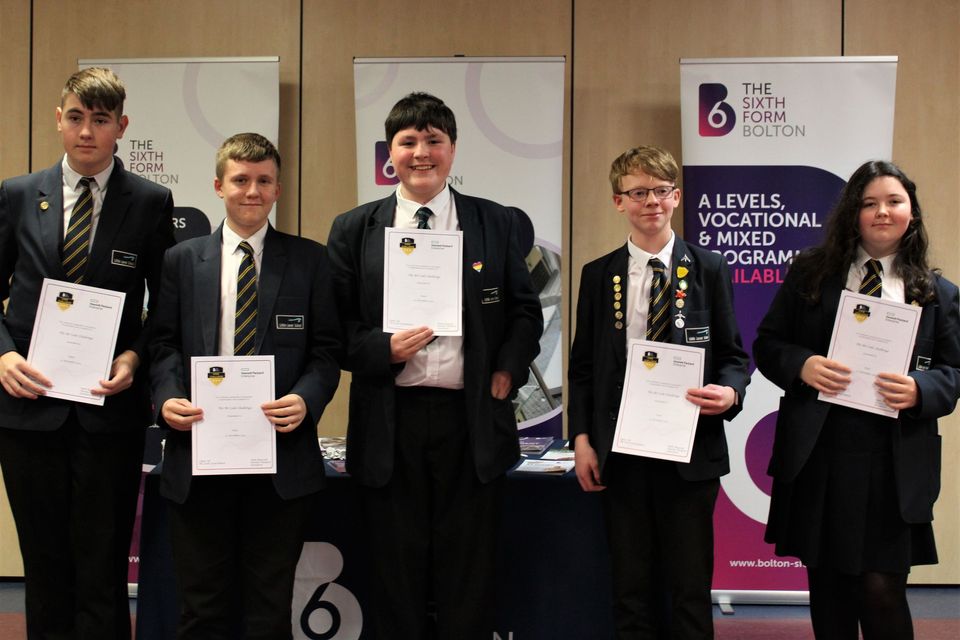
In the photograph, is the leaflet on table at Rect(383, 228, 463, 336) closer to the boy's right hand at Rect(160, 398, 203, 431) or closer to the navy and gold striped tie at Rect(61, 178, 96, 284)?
the boy's right hand at Rect(160, 398, 203, 431)

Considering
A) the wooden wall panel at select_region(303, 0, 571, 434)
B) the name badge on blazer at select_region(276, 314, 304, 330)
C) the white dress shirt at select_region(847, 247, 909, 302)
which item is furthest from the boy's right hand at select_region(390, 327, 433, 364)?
the wooden wall panel at select_region(303, 0, 571, 434)

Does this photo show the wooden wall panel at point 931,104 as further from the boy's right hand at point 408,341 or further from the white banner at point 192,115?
the boy's right hand at point 408,341

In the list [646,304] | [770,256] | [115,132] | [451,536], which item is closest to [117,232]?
[115,132]

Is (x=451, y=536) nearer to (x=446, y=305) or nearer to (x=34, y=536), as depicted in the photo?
(x=446, y=305)

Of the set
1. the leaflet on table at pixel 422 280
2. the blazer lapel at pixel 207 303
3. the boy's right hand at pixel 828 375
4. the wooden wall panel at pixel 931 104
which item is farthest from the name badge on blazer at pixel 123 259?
the wooden wall panel at pixel 931 104

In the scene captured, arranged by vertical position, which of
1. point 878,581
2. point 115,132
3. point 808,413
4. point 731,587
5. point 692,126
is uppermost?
point 692,126

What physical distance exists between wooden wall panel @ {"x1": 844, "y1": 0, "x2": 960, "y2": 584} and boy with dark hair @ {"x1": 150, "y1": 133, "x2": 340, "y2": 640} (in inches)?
147

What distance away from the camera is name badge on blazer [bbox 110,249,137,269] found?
2.72 m

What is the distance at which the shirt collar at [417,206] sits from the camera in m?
2.73

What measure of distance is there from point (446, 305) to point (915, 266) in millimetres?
1576

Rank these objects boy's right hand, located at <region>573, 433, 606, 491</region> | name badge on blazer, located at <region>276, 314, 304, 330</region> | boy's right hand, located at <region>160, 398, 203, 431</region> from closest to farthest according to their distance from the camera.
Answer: boy's right hand, located at <region>160, 398, 203, 431</region> < name badge on blazer, located at <region>276, 314, 304, 330</region> < boy's right hand, located at <region>573, 433, 606, 491</region>

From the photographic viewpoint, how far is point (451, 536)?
8.70 ft

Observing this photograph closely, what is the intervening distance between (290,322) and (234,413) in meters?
0.33

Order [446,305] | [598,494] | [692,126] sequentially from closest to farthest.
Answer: [446,305] < [598,494] < [692,126]
